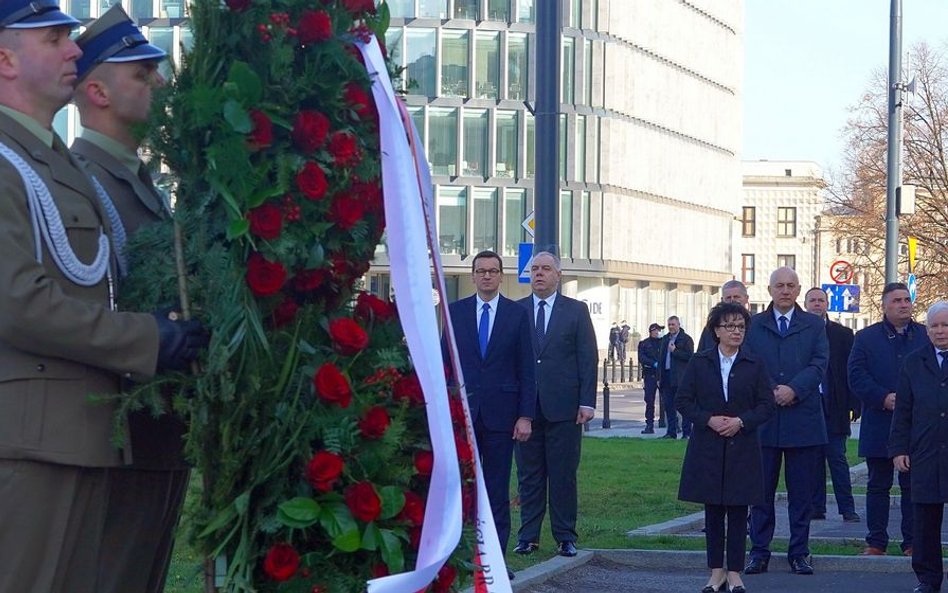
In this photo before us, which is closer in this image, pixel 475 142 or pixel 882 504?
pixel 882 504

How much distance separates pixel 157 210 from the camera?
4457mm

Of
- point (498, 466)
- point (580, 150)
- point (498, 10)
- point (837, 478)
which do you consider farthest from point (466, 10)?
point (498, 466)

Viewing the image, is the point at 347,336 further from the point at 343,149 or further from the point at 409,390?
the point at 343,149

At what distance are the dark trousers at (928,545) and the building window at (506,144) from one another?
53.9 m

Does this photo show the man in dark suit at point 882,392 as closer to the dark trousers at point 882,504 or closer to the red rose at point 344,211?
the dark trousers at point 882,504

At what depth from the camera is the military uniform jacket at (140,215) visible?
4.19 meters

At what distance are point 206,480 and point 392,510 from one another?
1.50 feet

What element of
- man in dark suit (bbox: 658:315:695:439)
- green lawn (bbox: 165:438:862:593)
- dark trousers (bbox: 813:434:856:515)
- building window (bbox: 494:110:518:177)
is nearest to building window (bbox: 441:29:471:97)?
building window (bbox: 494:110:518:177)

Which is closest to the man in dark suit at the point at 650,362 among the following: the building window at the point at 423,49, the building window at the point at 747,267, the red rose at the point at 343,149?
the red rose at the point at 343,149

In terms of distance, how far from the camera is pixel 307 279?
4121 millimetres

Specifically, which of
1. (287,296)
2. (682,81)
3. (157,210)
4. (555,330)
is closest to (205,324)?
(287,296)

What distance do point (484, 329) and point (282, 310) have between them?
269 inches

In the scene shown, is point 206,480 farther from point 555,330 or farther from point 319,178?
point 555,330

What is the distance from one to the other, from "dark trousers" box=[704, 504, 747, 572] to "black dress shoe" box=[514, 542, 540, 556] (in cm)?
151
